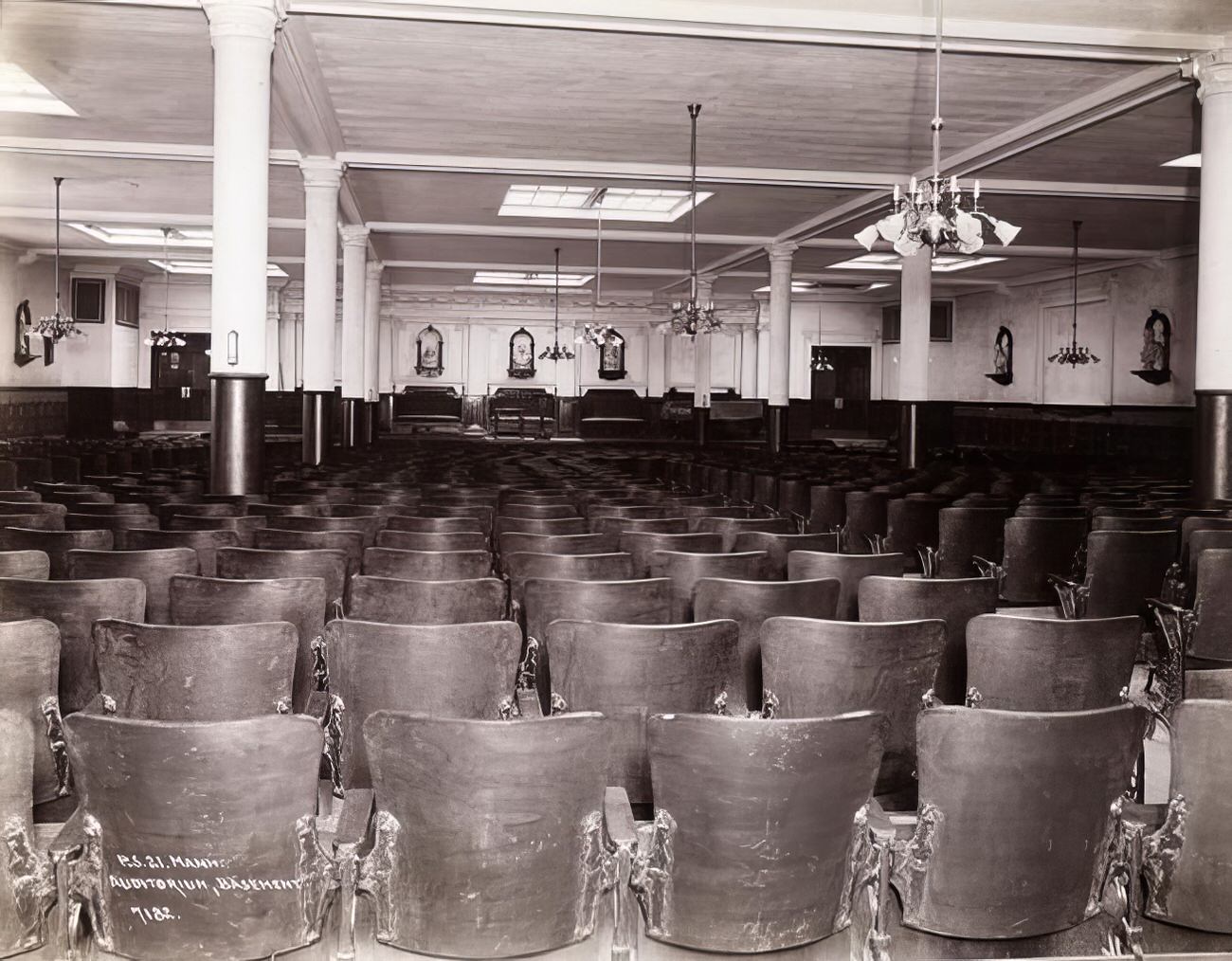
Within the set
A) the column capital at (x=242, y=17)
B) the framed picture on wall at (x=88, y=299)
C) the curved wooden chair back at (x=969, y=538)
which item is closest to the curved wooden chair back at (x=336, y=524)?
the curved wooden chair back at (x=969, y=538)

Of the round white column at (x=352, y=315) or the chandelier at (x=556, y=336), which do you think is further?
the chandelier at (x=556, y=336)

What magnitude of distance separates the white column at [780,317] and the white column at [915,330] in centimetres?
325

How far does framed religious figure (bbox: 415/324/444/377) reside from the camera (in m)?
29.2

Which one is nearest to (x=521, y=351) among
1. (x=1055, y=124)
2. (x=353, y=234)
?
(x=353, y=234)

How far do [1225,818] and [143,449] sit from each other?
15.5m

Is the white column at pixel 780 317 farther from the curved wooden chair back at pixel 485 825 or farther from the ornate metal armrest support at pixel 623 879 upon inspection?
the curved wooden chair back at pixel 485 825

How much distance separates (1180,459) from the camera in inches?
735

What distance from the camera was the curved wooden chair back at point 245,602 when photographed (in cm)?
386

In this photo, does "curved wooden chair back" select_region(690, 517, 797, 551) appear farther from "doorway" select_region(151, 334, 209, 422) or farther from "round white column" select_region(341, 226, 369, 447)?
"doorway" select_region(151, 334, 209, 422)

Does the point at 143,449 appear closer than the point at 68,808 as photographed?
No

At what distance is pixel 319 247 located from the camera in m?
13.1

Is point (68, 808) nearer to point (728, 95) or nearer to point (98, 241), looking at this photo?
point (728, 95)

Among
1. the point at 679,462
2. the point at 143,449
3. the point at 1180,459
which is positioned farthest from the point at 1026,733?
the point at 1180,459

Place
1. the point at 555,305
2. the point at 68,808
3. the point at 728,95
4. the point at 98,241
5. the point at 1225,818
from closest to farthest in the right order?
the point at 1225,818
the point at 68,808
the point at 728,95
the point at 98,241
the point at 555,305
